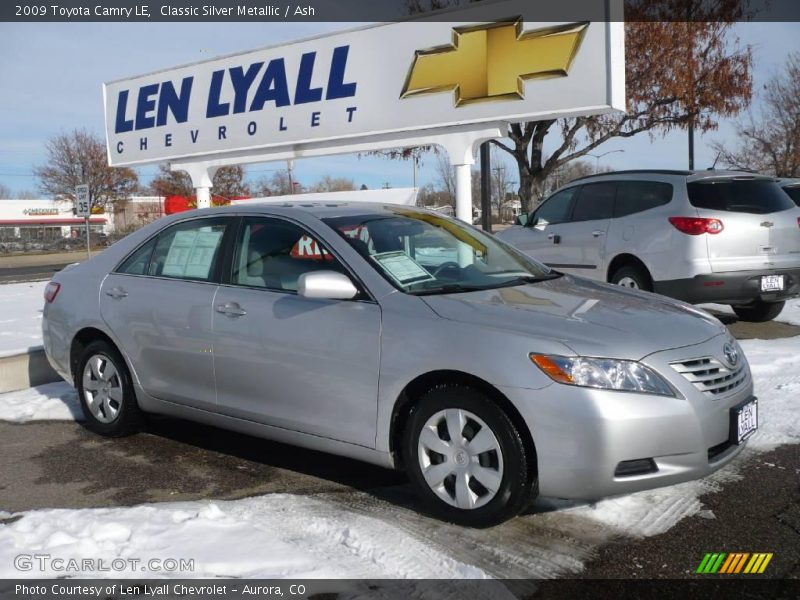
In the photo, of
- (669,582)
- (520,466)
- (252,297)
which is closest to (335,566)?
Result: (520,466)

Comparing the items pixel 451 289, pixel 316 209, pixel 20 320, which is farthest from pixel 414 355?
pixel 20 320

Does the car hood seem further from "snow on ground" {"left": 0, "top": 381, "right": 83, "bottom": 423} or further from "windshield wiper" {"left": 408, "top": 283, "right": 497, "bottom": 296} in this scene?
"snow on ground" {"left": 0, "top": 381, "right": 83, "bottom": 423}

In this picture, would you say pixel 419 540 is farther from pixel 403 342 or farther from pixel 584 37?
pixel 584 37

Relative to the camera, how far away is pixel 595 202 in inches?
361

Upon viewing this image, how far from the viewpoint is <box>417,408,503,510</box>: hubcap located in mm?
3381

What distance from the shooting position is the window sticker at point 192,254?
185 inches

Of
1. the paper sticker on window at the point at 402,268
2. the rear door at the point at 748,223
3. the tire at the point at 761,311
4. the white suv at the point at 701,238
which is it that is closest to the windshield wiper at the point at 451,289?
the paper sticker on window at the point at 402,268

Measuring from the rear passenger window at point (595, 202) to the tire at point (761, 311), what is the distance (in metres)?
2.01

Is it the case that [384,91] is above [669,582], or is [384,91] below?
above

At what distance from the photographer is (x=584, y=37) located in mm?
8766

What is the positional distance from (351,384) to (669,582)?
168cm

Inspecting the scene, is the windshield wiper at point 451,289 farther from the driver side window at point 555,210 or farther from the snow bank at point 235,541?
the driver side window at point 555,210

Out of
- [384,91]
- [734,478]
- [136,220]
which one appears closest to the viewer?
[734,478]

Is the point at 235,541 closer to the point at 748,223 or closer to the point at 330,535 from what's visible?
the point at 330,535
